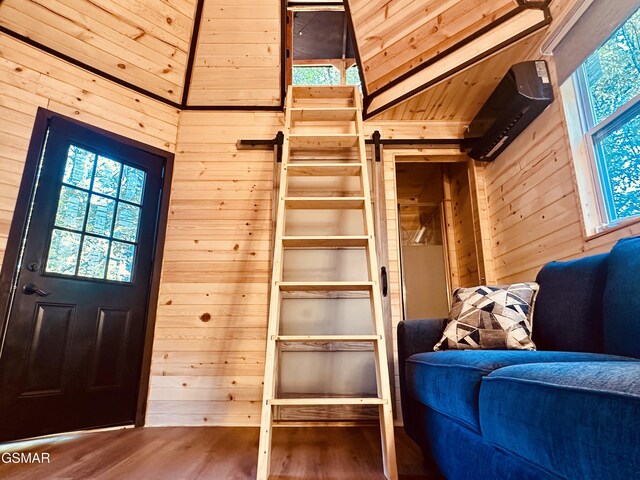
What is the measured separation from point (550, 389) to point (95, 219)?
2585 millimetres

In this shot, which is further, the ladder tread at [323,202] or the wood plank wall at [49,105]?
the wood plank wall at [49,105]

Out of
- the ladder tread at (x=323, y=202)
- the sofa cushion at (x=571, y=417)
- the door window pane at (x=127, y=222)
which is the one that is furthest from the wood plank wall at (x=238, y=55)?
the sofa cushion at (x=571, y=417)

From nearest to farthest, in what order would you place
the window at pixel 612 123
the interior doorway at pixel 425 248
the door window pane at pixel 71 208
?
the window at pixel 612 123 → the door window pane at pixel 71 208 → the interior doorway at pixel 425 248

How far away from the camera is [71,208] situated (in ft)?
7.23

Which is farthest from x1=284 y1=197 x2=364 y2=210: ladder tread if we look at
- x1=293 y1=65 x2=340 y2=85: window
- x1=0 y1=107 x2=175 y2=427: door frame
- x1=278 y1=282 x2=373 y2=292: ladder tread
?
x1=293 y1=65 x2=340 y2=85: window

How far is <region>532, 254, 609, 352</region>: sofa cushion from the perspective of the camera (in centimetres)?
129

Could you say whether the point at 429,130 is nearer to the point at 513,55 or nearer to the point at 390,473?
the point at 513,55

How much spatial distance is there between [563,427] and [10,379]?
8.10 feet

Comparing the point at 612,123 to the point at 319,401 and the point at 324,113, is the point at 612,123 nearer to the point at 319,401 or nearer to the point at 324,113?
the point at 324,113

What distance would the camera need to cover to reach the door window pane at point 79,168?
2.23 meters

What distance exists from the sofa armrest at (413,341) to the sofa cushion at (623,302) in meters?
0.64

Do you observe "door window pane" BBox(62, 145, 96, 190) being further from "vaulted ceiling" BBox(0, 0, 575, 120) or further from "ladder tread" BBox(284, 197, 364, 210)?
"ladder tread" BBox(284, 197, 364, 210)

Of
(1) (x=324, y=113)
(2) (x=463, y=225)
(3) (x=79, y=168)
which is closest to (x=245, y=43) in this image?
(1) (x=324, y=113)

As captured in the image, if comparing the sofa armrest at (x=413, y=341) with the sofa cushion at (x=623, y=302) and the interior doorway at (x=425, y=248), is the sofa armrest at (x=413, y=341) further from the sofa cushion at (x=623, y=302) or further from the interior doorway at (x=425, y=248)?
the interior doorway at (x=425, y=248)
